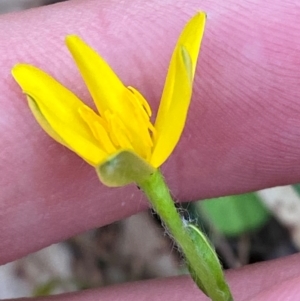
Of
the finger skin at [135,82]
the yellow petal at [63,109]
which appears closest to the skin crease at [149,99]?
the finger skin at [135,82]

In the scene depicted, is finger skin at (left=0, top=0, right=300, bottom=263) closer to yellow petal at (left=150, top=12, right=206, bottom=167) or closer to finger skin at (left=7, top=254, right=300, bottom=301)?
finger skin at (left=7, top=254, right=300, bottom=301)

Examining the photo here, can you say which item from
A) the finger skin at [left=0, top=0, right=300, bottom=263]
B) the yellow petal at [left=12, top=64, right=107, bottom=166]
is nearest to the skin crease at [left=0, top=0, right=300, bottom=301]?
the finger skin at [left=0, top=0, right=300, bottom=263]

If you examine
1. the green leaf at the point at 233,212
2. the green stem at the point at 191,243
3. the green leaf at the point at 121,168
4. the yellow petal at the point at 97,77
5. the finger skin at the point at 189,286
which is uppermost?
the yellow petal at the point at 97,77

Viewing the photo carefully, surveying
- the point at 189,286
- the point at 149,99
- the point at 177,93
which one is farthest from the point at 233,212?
the point at 177,93

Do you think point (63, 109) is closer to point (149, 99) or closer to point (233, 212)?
point (149, 99)

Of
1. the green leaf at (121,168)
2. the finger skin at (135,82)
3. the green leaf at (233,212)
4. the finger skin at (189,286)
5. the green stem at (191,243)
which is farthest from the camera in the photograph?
the green leaf at (233,212)

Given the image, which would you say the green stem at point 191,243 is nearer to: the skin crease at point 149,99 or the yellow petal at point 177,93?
the yellow petal at point 177,93
